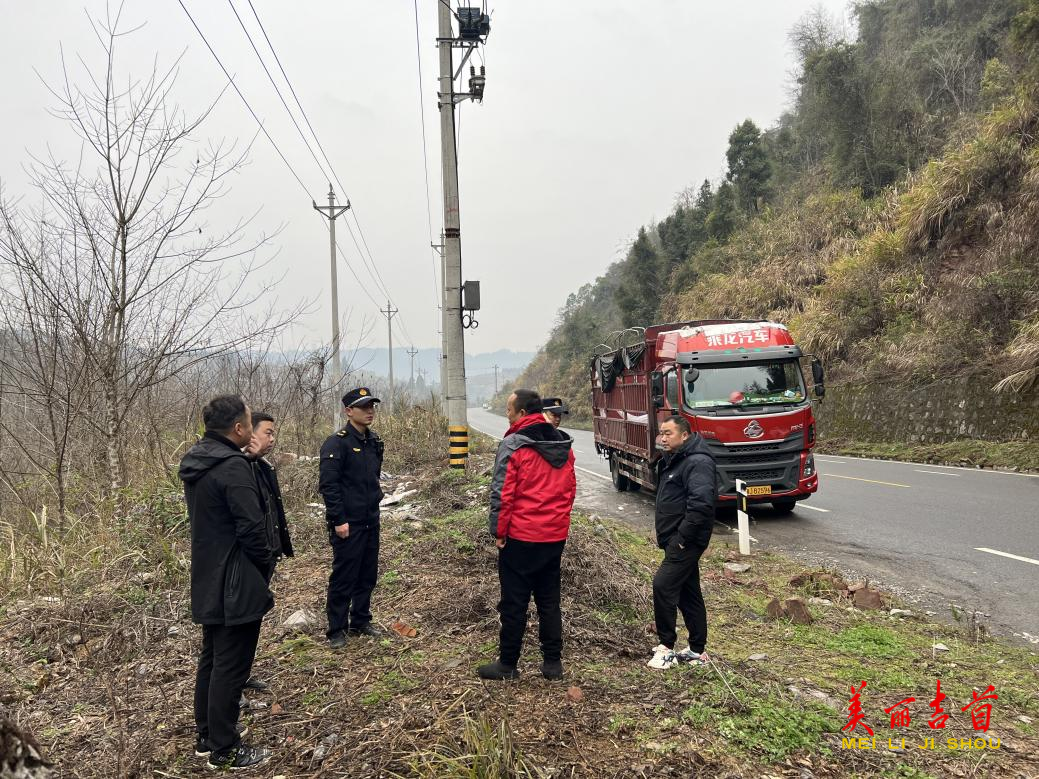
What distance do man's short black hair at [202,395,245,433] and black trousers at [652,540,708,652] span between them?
9.13 feet

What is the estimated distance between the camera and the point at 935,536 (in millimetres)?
7742

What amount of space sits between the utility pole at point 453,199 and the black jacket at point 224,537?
7.88 metres

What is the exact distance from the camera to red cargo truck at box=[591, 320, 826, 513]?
8977 mm

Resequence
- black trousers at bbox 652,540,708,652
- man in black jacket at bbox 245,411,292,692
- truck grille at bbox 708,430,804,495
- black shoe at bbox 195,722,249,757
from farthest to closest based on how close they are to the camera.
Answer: truck grille at bbox 708,430,804,495
black trousers at bbox 652,540,708,652
man in black jacket at bbox 245,411,292,692
black shoe at bbox 195,722,249,757

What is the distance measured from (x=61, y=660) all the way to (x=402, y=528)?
13.3 feet

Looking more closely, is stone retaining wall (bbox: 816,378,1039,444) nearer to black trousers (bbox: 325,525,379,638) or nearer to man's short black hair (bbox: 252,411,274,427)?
black trousers (bbox: 325,525,379,638)

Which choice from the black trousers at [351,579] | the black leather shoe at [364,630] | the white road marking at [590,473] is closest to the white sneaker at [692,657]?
the black leather shoe at [364,630]

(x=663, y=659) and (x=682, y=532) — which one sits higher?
(x=682, y=532)

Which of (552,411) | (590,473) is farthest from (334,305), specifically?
(552,411)

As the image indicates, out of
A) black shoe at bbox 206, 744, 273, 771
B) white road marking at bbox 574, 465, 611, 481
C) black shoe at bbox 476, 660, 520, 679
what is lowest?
white road marking at bbox 574, 465, 611, 481

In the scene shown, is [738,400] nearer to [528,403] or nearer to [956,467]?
[528,403]

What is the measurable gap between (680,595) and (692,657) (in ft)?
1.33

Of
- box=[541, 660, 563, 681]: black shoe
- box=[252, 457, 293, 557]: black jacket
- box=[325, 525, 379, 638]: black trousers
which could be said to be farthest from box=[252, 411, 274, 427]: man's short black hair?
box=[541, 660, 563, 681]: black shoe

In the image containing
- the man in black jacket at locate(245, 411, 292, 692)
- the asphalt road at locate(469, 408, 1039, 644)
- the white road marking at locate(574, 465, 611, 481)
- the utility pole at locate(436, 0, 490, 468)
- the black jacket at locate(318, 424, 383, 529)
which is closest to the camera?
the man in black jacket at locate(245, 411, 292, 692)
